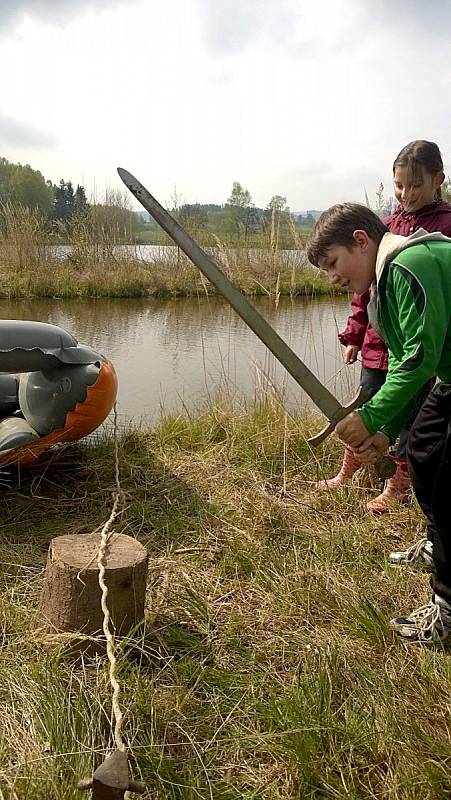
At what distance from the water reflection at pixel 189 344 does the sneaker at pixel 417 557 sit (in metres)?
1.82

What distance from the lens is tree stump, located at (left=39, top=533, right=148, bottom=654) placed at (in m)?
1.66

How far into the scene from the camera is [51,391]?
2850 mm

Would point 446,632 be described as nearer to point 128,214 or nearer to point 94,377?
point 94,377

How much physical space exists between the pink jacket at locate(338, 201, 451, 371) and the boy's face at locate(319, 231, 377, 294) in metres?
0.78

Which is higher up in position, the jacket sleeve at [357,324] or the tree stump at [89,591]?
the jacket sleeve at [357,324]

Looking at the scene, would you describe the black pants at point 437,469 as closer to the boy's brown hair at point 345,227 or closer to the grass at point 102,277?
the boy's brown hair at point 345,227

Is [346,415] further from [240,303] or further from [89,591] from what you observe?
[89,591]

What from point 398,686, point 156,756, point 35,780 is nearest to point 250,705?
point 156,756

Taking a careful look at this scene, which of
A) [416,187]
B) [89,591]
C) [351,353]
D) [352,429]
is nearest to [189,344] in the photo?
[351,353]

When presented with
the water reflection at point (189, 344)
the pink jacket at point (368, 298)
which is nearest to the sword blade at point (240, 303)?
the pink jacket at point (368, 298)

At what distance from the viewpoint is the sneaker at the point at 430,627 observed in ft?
5.84

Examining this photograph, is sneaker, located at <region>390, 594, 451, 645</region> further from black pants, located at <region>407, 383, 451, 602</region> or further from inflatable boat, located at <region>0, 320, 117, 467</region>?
inflatable boat, located at <region>0, 320, 117, 467</region>

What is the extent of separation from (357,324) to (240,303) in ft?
4.18

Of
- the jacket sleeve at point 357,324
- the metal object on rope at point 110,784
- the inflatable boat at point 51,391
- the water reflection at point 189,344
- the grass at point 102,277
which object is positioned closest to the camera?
the metal object on rope at point 110,784
